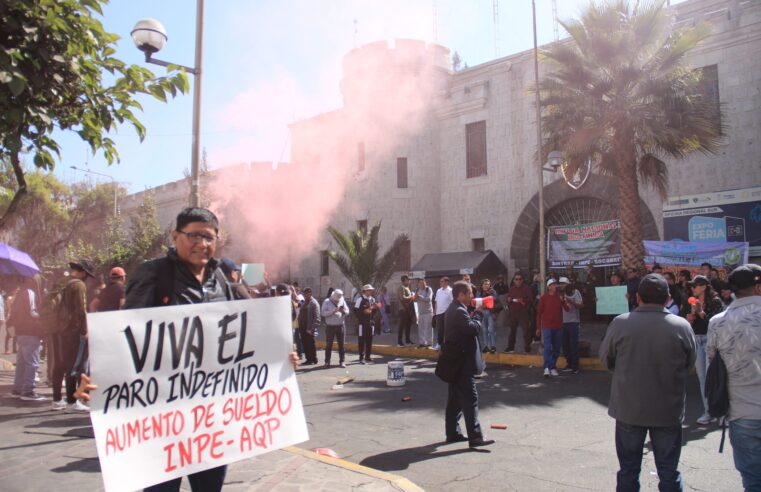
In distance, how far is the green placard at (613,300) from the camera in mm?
10836

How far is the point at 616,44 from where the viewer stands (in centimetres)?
1248

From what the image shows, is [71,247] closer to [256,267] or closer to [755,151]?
[256,267]

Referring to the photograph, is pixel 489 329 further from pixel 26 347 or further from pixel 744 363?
pixel 744 363

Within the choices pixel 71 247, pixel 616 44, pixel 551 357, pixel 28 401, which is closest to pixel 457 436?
pixel 551 357

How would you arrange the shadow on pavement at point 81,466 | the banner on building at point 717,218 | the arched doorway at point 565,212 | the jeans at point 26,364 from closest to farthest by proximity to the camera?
1. the shadow on pavement at point 81,466
2. the jeans at point 26,364
3. the banner on building at point 717,218
4. the arched doorway at point 565,212

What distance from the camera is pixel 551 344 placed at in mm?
9438

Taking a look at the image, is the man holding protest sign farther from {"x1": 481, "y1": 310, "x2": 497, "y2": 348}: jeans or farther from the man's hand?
{"x1": 481, "y1": 310, "x2": 497, "y2": 348}: jeans

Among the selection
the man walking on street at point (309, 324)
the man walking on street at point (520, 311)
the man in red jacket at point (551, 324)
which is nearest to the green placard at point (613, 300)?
the man walking on street at point (520, 311)

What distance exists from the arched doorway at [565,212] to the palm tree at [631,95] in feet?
12.5

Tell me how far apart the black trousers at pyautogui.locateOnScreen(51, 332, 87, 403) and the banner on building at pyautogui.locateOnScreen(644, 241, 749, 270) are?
11.7m

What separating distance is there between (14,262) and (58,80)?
8506 mm

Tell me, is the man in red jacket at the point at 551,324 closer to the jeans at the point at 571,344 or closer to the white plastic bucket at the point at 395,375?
the jeans at the point at 571,344

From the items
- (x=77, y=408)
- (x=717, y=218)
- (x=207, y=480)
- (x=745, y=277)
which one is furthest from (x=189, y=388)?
(x=717, y=218)

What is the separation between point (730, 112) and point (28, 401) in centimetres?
1678
